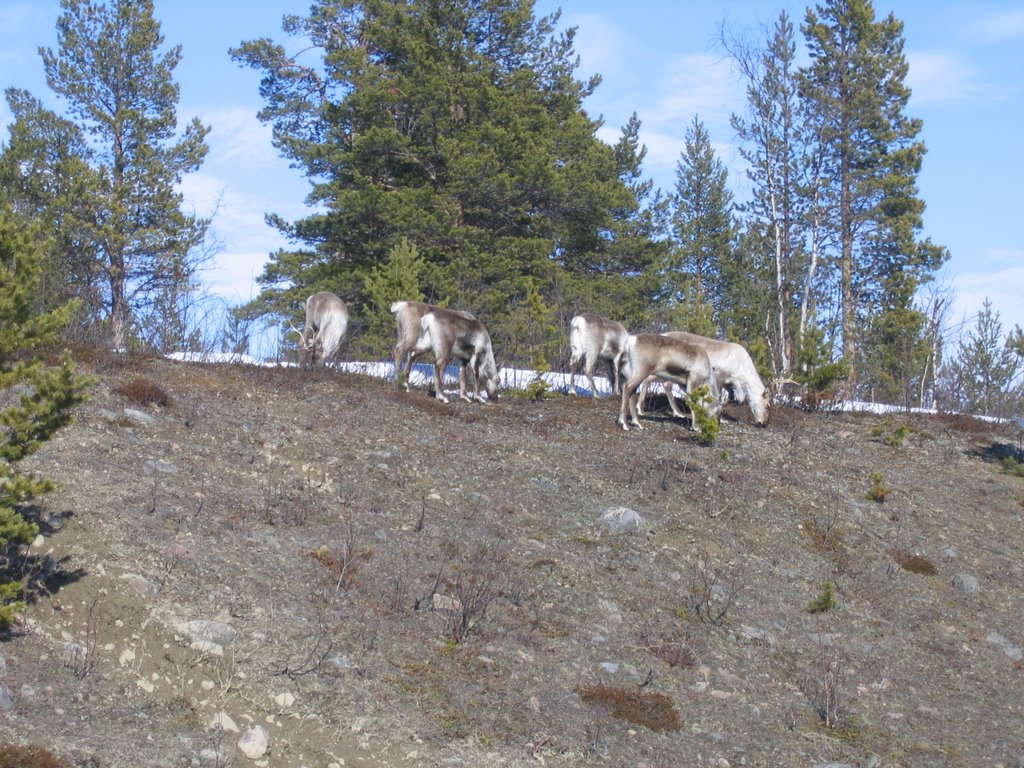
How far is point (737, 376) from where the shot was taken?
17.0 metres

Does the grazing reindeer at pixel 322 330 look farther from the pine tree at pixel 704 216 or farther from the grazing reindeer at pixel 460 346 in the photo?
the pine tree at pixel 704 216

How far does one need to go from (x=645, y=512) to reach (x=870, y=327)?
21.4m

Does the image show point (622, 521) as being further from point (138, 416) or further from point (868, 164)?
point (868, 164)

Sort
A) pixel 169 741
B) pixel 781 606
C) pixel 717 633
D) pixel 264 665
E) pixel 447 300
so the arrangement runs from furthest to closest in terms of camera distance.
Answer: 1. pixel 447 300
2. pixel 781 606
3. pixel 717 633
4. pixel 264 665
5. pixel 169 741

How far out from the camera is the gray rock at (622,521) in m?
11.6

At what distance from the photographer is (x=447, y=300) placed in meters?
23.5

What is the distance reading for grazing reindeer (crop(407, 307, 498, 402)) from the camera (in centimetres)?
1622

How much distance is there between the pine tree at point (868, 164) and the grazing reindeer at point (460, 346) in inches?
→ 701

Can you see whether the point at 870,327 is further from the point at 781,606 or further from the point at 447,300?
the point at 781,606

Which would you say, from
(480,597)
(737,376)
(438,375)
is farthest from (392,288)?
(480,597)

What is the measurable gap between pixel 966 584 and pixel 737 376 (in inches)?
221

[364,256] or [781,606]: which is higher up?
[364,256]

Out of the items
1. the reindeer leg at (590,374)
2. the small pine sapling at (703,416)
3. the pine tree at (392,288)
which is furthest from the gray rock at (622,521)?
the pine tree at (392,288)

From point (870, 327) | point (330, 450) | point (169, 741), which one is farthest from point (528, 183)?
point (169, 741)
